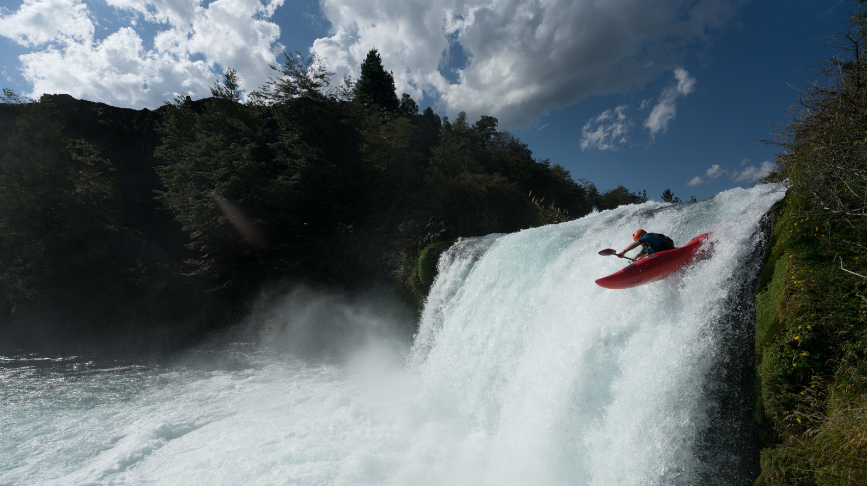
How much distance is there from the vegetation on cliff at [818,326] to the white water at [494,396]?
32 centimetres

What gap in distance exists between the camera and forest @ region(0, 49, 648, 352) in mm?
14047

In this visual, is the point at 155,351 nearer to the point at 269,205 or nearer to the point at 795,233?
the point at 269,205

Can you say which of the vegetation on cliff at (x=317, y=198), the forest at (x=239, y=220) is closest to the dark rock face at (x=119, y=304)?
the forest at (x=239, y=220)

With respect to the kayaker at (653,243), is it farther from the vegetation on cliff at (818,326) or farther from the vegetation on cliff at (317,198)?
the vegetation on cliff at (317,198)

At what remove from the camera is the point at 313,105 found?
52.6 feet

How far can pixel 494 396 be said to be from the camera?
577cm

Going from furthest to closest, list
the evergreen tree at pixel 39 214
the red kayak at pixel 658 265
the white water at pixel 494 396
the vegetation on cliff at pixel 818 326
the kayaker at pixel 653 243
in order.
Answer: the evergreen tree at pixel 39 214, the kayaker at pixel 653 243, the red kayak at pixel 658 265, the white water at pixel 494 396, the vegetation on cliff at pixel 818 326

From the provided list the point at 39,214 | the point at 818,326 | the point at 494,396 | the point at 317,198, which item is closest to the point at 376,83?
the point at 317,198

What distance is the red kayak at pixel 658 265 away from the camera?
4.36m

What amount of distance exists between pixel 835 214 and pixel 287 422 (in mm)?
8511

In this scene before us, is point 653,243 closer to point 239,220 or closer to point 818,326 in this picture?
point 818,326

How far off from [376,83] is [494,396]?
3614 centimetres

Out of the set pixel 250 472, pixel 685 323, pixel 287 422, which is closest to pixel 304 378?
pixel 287 422

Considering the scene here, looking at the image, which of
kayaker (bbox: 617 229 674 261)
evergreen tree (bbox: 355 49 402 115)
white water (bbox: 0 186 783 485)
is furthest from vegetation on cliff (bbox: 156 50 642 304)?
evergreen tree (bbox: 355 49 402 115)
